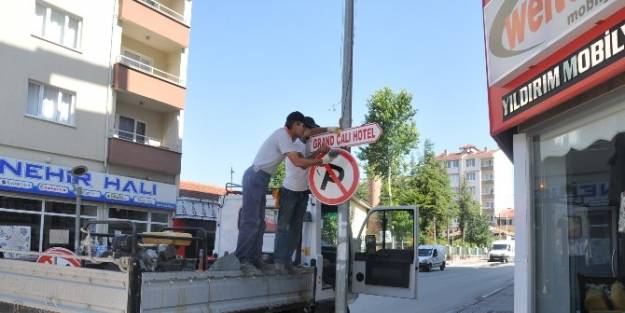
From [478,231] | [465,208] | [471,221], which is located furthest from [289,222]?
[478,231]

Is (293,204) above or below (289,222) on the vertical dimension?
above

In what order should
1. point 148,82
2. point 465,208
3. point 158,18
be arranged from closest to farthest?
point 148,82, point 158,18, point 465,208

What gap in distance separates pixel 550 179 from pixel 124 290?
12.8 ft

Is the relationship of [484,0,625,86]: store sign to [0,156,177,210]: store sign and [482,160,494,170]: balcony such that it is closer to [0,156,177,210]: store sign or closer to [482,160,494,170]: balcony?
[0,156,177,210]: store sign

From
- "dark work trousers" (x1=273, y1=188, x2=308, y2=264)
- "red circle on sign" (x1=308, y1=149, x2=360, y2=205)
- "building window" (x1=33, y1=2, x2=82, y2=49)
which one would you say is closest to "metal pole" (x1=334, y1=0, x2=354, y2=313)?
"red circle on sign" (x1=308, y1=149, x2=360, y2=205)

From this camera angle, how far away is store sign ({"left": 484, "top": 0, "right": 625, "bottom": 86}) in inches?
169

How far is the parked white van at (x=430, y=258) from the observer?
36.8 m

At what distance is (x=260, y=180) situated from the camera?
240 inches

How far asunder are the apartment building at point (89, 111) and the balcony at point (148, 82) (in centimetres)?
4

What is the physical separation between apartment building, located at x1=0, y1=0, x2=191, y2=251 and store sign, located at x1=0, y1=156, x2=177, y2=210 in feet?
0.11

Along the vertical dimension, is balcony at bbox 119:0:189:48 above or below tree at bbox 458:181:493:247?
above

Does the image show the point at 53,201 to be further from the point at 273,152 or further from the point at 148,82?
the point at 273,152

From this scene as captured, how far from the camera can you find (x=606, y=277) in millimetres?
5660

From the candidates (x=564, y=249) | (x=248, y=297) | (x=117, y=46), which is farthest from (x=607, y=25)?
(x=117, y=46)
